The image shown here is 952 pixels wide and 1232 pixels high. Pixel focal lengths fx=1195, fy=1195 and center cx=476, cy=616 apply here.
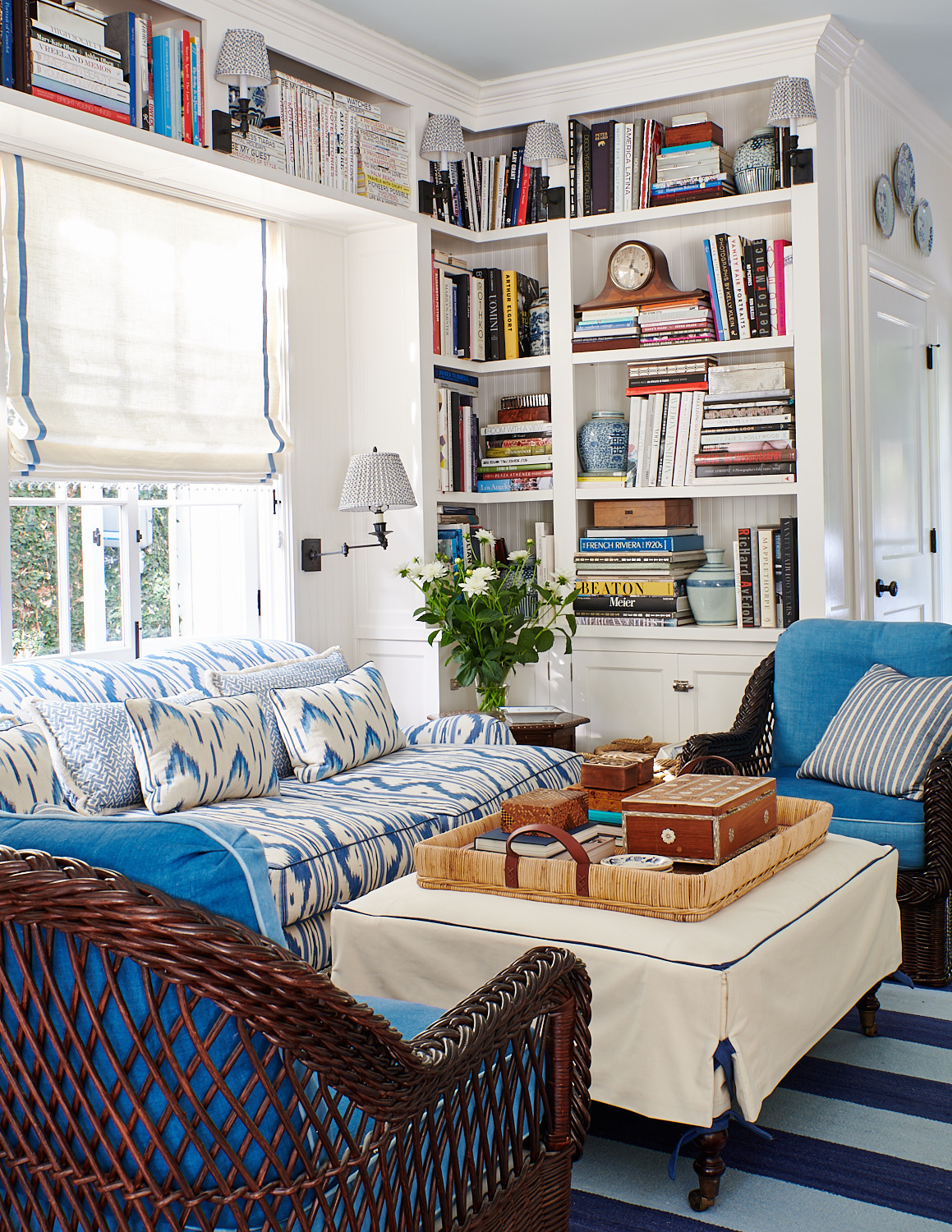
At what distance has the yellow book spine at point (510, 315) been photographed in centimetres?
463

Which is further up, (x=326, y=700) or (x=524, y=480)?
(x=524, y=480)

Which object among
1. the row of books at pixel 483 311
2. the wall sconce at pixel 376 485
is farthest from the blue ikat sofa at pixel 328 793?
the row of books at pixel 483 311

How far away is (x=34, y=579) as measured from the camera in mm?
3361

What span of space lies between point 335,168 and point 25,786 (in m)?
2.35

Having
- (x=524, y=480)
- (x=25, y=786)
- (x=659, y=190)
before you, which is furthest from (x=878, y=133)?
(x=25, y=786)

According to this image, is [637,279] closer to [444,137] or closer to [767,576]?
[444,137]

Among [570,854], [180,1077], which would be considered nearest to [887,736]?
[570,854]

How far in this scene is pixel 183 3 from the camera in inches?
131

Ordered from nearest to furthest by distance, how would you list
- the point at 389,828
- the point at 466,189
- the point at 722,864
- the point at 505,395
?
the point at 722,864
the point at 389,828
the point at 466,189
the point at 505,395

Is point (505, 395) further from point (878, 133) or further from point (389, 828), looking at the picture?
point (389, 828)

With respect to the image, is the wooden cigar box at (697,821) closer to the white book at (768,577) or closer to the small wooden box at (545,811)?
the small wooden box at (545,811)

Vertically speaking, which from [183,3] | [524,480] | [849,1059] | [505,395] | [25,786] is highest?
[183,3]

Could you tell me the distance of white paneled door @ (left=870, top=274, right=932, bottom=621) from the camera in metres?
4.66

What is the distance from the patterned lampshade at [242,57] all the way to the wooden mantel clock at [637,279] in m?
1.51
